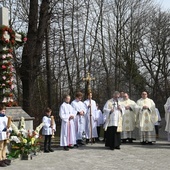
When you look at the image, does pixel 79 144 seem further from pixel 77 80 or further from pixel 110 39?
pixel 110 39

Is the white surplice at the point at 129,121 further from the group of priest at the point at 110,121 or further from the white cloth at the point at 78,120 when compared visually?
the white cloth at the point at 78,120

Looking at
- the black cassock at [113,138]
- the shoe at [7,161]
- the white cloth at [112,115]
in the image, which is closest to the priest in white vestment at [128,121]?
the white cloth at [112,115]

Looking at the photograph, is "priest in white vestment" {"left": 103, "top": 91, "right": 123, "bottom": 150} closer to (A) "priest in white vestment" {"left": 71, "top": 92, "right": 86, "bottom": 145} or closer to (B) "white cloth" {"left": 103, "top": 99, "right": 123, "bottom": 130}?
(B) "white cloth" {"left": 103, "top": 99, "right": 123, "bottom": 130}

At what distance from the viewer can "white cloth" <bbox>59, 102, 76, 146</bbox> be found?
1329 centimetres

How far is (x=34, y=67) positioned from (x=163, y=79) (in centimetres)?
2633

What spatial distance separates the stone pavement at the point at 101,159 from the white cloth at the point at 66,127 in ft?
1.08

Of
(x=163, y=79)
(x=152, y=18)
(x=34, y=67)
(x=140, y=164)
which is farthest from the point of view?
(x=163, y=79)

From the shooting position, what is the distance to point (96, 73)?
33812 millimetres

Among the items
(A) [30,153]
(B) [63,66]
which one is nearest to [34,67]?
(A) [30,153]

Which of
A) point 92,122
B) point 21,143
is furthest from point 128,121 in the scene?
point 21,143

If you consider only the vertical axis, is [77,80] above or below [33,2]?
below

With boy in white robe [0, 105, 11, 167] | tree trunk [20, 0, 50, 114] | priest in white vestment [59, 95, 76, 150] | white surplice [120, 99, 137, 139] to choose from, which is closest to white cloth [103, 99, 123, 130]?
priest in white vestment [59, 95, 76, 150]

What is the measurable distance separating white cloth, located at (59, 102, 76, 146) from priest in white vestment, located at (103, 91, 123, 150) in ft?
4.03

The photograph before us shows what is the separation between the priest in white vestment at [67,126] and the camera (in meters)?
13.3
